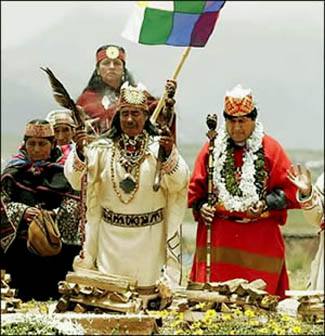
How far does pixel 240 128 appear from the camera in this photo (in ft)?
33.9

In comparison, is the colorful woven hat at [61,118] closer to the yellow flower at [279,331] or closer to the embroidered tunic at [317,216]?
the embroidered tunic at [317,216]

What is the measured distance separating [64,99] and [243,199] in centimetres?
162

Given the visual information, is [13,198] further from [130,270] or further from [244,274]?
[244,274]

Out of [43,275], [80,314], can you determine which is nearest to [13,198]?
[43,275]

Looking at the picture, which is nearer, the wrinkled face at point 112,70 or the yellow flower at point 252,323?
the yellow flower at point 252,323

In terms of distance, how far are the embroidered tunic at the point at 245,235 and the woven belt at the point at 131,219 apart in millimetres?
648

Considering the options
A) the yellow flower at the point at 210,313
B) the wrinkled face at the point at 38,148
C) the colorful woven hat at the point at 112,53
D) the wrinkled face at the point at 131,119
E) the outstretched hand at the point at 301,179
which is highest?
the colorful woven hat at the point at 112,53

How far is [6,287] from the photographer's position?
936cm

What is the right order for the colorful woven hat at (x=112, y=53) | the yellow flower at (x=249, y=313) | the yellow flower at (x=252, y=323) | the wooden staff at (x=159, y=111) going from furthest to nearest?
the colorful woven hat at (x=112, y=53) < the wooden staff at (x=159, y=111) < the yellow flower at (x=249, y=313) < the yellow flower at (x=252, y=323)

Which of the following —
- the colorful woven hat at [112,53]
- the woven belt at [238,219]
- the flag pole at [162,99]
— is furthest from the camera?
the colorful woven hat at [112,53]

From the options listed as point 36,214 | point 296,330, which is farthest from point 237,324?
point 36,214

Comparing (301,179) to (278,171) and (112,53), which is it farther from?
(112,53)

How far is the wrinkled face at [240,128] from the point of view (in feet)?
33.9

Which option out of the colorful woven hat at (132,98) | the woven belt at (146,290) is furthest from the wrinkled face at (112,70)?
the woven belt at (146,290)
